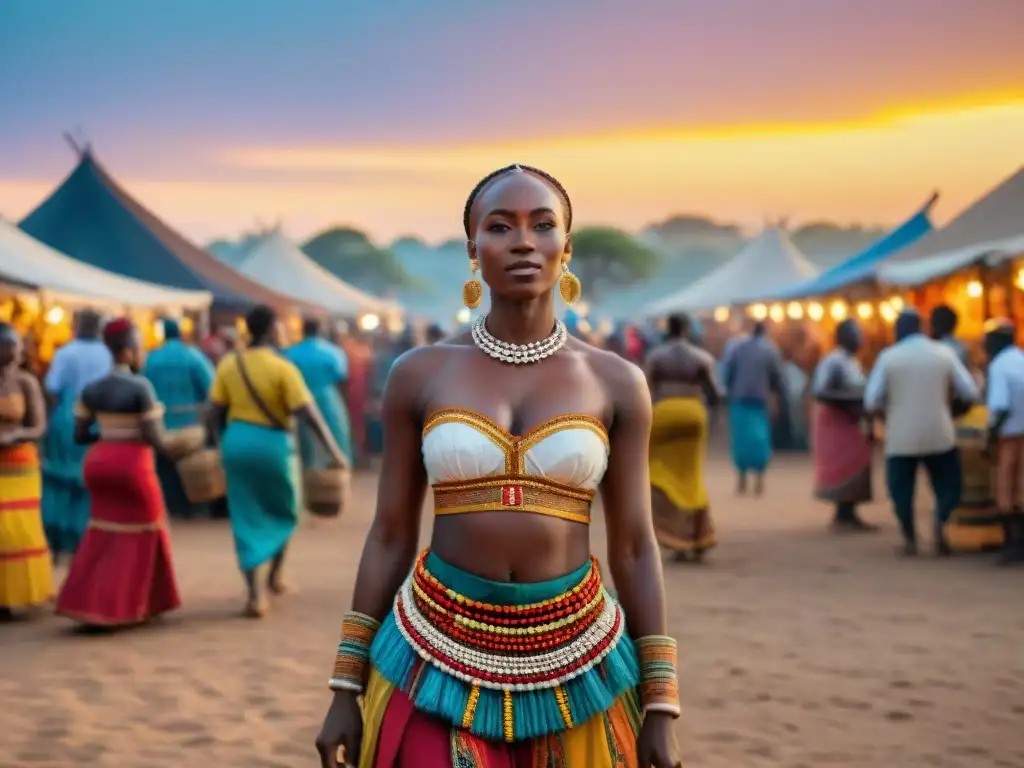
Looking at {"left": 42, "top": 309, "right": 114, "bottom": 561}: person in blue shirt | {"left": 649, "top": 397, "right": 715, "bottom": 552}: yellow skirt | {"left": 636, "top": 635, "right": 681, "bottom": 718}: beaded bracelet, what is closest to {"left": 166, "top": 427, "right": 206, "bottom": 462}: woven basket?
{"left": 42, "top": 309, "right": 114, "bottom": 561}: person in blue shirt

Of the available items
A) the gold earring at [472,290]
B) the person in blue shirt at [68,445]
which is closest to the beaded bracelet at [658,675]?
the gold earring at [472,290]

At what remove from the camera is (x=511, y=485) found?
2.79 meters

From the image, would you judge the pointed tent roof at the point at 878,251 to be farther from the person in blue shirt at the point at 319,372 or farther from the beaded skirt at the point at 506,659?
the beaded skirt at the point at 506,659

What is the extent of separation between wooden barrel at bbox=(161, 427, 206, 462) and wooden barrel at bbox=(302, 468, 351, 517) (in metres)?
1.00

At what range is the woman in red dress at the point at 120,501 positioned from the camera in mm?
8125

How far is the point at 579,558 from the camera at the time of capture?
9.46 ft

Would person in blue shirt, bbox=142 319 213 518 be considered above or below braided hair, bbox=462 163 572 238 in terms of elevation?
below

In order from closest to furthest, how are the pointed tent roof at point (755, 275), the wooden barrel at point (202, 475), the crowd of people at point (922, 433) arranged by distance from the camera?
the crowd of people at point (922, 433), the wooden barrel at point (202, 475), the pointed tent roof at point (755, 275)

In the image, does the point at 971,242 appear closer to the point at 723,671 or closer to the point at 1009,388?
the point at 1009,388

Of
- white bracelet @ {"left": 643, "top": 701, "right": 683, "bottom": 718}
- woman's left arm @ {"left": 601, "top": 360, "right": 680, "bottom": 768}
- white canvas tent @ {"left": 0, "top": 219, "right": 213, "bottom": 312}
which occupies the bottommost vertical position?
white bracelet @ {"left": 643, "top": 701, "right": 683, "bottom": 718}

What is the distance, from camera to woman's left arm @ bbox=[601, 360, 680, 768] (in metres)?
2.88

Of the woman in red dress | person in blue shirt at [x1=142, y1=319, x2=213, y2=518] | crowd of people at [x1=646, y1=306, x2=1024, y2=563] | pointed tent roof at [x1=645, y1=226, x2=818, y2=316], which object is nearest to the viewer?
the woman in red dress

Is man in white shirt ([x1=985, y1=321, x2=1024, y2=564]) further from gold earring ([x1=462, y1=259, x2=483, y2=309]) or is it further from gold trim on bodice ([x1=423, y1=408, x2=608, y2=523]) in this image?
gold trim on bodice ([x1=423, y1=408, x2=608, y2=523])

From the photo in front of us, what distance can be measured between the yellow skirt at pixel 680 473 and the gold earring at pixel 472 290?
7.61 m
